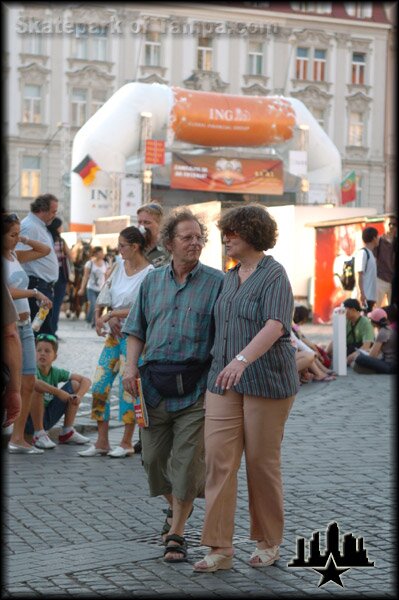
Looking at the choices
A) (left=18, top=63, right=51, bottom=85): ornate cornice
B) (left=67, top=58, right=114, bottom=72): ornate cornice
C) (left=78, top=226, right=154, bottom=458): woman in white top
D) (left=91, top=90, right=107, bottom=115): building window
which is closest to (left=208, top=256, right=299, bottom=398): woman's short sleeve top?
(left=78, top=226, right=154, bottom=458): woman in white top

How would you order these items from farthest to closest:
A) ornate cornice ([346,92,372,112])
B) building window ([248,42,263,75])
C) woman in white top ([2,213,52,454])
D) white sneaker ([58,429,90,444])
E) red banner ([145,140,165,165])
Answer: ornate cornice ([346,92,372,112])
building window ([248,42,263,75])
red banner ([145,140,165,165])
white sneaker ([58,429,90,444])
woman in white top ([2,213,52,454])

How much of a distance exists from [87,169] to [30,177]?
27.6 meters

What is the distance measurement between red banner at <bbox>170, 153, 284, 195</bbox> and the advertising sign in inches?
88.0

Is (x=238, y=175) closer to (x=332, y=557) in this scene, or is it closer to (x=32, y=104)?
(x=32, y=104)

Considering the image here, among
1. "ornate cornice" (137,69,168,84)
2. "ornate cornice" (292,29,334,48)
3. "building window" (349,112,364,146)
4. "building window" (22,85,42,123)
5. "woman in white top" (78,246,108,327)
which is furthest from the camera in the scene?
"building window" (349,112,364,146)

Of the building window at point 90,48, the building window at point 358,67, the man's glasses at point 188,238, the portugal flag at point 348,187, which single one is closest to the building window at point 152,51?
the building window at point 90,48

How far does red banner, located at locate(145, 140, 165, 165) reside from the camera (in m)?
32.0

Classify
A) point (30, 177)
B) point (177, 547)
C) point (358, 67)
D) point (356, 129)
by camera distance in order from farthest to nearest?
point (30, 177) < point (356, 129) < point (358, 67) < point (177, 547)

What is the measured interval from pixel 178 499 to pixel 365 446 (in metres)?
3.90

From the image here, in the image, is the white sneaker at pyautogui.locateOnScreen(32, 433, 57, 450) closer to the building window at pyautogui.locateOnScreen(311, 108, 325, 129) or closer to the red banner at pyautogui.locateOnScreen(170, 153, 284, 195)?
the red banner at pyautogui.locateOnScreen(170, 153, 284, 195)

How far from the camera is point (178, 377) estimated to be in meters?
6.06

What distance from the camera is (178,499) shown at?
6066mm

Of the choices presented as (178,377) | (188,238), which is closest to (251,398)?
(178,377)

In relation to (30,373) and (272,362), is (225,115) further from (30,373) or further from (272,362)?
(272,362)
